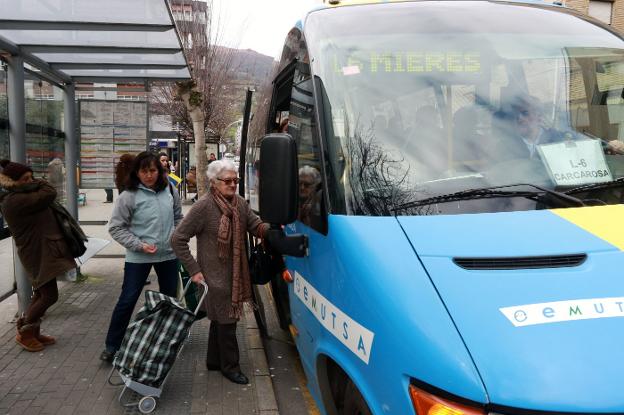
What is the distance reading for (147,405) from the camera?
3.83m

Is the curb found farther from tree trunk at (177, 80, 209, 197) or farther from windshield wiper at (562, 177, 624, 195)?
tree trunk at (177, 80, 209, 197)

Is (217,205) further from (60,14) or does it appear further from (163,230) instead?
(60,14)

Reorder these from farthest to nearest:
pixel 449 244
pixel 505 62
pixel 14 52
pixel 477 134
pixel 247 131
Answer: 1. pixel 247 131
2. pixel 14 52
3. pixel 505 62
4. pixel 477 134
5. pixel 449 244

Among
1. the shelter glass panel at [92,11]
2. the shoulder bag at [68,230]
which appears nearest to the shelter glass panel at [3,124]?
the shoulder bag at [68,230]

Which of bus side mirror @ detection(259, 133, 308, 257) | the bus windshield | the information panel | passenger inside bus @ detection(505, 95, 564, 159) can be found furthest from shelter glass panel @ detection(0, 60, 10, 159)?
passenger inside bus @ detection(505, 95, 564, 159)

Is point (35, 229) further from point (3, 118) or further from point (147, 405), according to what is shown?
point (147, 405)

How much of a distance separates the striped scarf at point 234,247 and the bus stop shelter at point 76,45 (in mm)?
2067

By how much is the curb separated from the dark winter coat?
1.92m

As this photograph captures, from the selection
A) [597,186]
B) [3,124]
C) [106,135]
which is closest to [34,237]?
[3,124]

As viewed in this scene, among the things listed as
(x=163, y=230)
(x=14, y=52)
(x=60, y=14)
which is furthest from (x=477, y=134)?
(x=14, y=52)

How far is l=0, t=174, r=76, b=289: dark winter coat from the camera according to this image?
15.5ft

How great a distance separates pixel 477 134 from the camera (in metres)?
2.77

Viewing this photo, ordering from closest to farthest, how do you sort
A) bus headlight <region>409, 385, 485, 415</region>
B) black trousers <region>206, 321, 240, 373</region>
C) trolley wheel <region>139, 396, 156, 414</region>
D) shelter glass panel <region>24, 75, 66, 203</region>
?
bus headlight <region>409, 385, 485, 415</region> → trolley wheel <region>139, 396, 156, 414</region> → black trousers <region>206, 321, 240, 373</region> → shelter glass panel <region>24, 75, 66, 203</region>

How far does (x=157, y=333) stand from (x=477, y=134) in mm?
2626
